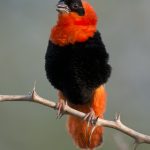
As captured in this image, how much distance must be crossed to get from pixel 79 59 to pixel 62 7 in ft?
1.93

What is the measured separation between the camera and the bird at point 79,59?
30.5ft

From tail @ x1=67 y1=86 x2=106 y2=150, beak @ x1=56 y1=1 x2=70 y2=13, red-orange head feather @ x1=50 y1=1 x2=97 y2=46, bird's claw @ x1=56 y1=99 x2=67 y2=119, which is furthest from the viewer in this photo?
tail @ x1=67 y1=86 x2=106 y2=150

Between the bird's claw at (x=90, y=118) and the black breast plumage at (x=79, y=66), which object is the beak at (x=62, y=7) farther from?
the bird's claw at (x=90, y=118)

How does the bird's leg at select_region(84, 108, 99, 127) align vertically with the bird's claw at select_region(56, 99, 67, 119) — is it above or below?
below

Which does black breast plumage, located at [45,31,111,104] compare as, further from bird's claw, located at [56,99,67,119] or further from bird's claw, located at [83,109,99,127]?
bird's claw, located at [56,99,67,119]

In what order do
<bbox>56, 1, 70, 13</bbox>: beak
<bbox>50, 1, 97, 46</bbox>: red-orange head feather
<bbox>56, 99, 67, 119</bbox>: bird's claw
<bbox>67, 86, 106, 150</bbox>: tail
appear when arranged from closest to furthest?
1. <bbox>56, 99, 67, 119</bbox>: bird's claw
2. <bbox>50, 1, 97, 46</bbox>: red-orange head feather
3. <bbox>56, 1, 70, 13</bbox>: beak
4. <bbox>67, 86, 106, 150</bbox>: tail

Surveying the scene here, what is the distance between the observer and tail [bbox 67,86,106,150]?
9.65m

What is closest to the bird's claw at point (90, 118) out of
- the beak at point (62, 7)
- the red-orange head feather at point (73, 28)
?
the red-orange head feather at point (73, 28)

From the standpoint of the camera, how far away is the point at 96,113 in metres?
9.62

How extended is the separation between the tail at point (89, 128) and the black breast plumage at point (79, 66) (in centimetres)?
13

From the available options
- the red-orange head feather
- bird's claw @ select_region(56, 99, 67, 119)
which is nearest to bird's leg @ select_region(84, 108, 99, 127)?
bird's claw @ select_region(56, 99, 67, 119)

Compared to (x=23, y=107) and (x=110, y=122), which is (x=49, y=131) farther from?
(x=110, y=122)

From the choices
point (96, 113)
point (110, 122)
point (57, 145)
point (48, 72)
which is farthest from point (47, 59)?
point (57, 145)

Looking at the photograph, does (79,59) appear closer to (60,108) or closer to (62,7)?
(62,7)
